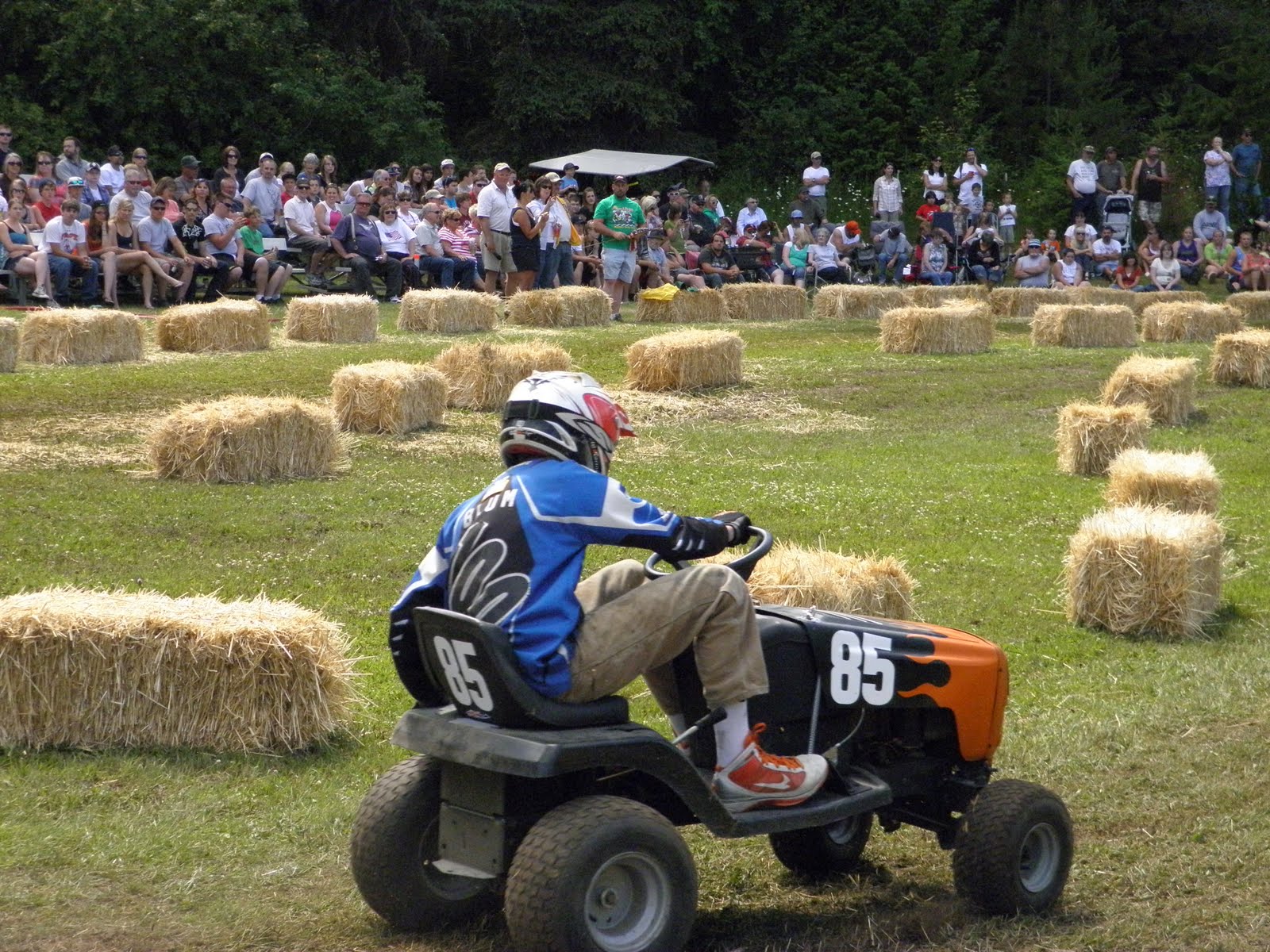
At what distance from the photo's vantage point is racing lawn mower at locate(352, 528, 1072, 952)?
4250mm

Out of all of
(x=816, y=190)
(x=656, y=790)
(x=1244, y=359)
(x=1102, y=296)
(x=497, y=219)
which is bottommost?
(x=656, y=790)

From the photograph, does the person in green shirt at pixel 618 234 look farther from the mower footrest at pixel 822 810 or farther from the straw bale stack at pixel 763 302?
the mower footrest at pixel 822 810

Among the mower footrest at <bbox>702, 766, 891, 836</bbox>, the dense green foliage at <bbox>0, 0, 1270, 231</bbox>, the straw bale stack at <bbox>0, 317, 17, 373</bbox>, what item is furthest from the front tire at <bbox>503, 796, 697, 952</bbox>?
the dense green foliage at <bbox>0, 0, 1270, 231</bbox>

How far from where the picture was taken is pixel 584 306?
67.3ft

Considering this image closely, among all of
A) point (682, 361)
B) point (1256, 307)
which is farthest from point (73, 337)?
point (1256, 307)

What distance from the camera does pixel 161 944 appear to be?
15.3ft

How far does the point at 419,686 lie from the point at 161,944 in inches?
42.0

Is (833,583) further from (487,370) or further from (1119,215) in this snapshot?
(1119,215)

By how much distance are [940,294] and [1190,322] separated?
13.1 feet

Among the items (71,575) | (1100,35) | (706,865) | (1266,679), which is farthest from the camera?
(1100,35)

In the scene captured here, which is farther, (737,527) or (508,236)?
(508,236)

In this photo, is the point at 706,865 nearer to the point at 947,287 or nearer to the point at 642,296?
the point at 642,296

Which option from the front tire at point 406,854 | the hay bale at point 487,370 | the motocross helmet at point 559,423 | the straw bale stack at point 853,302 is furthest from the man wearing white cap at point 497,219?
the front tire at point 406,854

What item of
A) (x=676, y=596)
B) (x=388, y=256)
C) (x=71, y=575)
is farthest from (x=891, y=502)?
(x=388, y=256)
